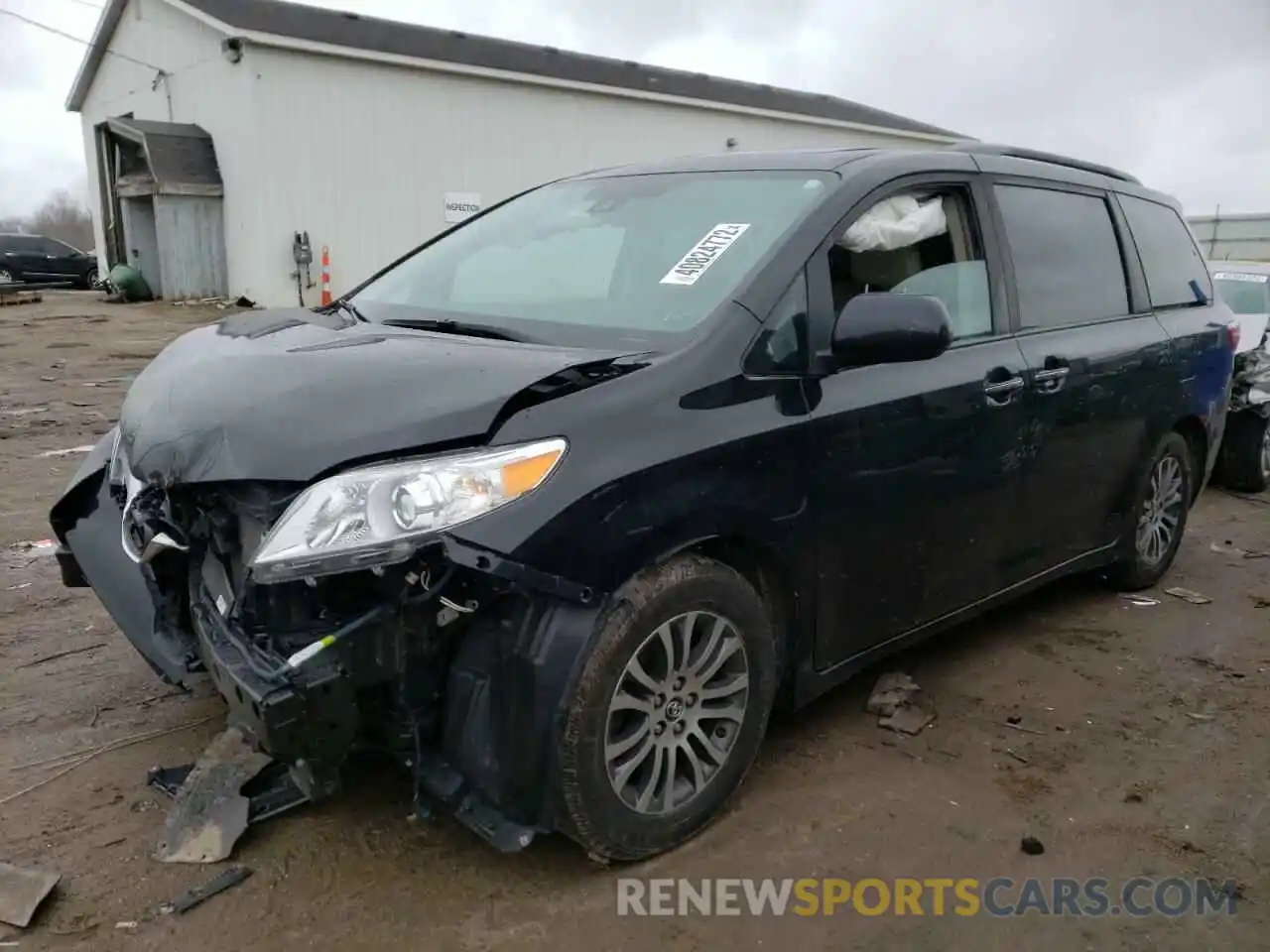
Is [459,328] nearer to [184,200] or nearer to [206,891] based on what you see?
[206,891]

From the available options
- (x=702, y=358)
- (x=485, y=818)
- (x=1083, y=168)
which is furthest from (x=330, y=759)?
(x=1083, y=168)

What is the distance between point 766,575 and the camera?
2861mm

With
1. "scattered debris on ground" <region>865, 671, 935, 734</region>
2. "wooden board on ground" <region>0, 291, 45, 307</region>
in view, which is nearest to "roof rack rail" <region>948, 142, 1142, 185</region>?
"scattered debris on ground" <region>865, 671, 935, 734</region>

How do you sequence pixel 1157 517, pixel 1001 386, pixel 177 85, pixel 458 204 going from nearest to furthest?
pixel 1001 386
pixel 1157 517
pixel 458 204
pixel 177 85

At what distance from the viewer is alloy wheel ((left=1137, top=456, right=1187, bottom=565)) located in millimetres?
4699

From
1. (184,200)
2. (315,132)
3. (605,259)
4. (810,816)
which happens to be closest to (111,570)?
(605,259)

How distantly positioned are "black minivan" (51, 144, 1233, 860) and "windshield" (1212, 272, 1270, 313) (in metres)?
5.22

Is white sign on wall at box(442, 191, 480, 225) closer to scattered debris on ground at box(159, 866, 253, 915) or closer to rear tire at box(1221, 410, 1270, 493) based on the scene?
rear tire at box(1221, 410, 1270, 493)

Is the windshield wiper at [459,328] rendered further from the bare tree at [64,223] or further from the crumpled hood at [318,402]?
the bare tree at [64,223]

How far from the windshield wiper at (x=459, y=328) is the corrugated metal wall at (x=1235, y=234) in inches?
835

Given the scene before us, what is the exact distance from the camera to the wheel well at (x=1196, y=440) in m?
4.85

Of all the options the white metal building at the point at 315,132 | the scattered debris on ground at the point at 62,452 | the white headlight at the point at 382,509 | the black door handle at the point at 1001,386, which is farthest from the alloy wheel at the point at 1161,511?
the white metal building at the point at 315,132

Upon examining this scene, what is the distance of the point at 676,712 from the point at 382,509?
0.94m

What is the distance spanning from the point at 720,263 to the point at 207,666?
5.67 feet
